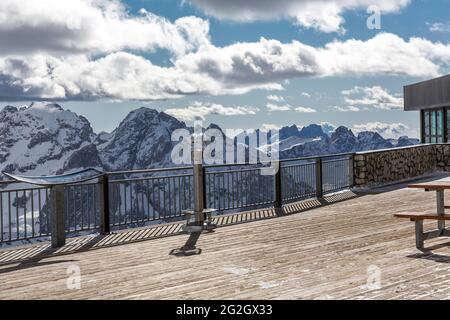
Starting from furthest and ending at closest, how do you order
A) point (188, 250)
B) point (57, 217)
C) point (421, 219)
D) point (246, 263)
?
point (57, 217)
point (188, 250)
point (421, 219)
point (246, 263)

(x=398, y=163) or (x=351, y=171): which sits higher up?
(x=398, y=163)

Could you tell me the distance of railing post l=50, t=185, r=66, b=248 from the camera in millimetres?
8438

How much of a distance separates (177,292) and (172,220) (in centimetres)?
557

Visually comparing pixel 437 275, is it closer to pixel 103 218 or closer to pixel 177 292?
pixel 177 292

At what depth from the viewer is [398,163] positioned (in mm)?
18641

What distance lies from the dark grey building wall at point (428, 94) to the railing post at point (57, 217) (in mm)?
22578

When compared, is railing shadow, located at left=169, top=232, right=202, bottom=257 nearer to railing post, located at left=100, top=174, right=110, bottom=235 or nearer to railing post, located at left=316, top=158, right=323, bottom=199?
railing post, located at left=100, top=174, right=110, bottom=235

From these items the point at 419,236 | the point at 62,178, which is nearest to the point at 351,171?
the point at 419,236

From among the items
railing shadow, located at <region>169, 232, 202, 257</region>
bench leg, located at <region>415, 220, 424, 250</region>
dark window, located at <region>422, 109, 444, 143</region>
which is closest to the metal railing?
railing shadow, located at <region>169, 232, 202, 257</region>

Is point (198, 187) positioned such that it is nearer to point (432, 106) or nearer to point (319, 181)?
point (319, 181)

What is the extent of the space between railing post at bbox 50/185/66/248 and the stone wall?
1004 cm

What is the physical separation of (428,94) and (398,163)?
11571 mm
